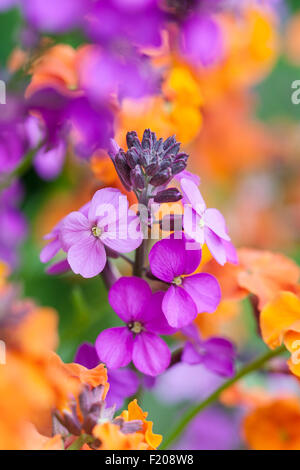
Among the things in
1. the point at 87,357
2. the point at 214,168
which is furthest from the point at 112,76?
the point at 214,168

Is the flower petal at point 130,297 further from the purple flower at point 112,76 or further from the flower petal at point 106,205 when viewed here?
the purple flower at point 112,76

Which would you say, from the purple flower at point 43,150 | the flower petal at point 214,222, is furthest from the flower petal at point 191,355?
the purple flower at point 43,150

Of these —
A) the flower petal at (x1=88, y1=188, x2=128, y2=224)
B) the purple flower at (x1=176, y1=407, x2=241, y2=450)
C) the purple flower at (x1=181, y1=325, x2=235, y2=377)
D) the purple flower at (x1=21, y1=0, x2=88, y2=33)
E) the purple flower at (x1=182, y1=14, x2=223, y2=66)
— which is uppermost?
the purple flower at (x1=182, y1=14, x2=223, y2=66)

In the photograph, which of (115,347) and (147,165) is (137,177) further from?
(115,347)

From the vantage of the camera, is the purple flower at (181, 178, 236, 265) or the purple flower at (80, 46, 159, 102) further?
the purple flower at (80, 46, 159, 102)

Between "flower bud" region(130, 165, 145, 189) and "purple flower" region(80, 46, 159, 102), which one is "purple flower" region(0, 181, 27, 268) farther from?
"flower bud" region(130, 165, 145, 189)

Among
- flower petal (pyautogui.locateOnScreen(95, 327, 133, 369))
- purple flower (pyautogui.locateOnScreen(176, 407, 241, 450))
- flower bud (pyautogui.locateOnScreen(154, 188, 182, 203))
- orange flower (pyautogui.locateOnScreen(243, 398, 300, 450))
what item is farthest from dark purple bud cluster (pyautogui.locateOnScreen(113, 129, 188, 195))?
purple flower (pyautogui.locateOnScreen(176, 407, 241, 450))

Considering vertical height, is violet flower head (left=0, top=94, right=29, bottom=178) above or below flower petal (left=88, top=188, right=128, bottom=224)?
above
